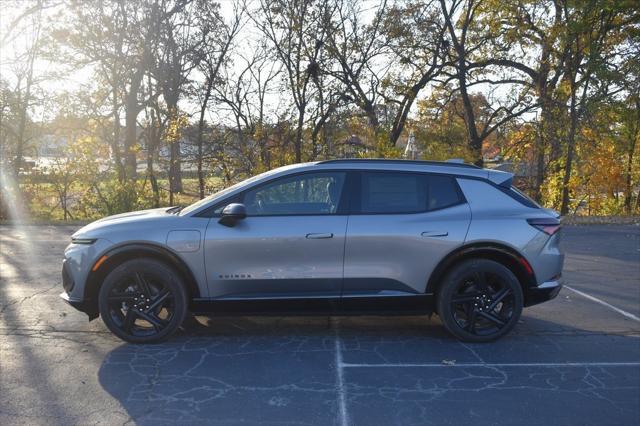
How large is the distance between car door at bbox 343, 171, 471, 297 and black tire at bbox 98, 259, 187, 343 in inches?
61.1

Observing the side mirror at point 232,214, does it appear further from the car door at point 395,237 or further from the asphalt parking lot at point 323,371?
the asphalt parking lot at point 323,371

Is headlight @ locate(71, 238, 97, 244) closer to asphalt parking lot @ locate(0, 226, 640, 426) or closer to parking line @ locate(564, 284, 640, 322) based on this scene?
asphalt parking lot @ locate(0, 226, 640, 426)

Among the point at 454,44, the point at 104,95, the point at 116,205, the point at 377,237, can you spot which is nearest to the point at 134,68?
the point at 104,95

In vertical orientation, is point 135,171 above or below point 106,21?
below

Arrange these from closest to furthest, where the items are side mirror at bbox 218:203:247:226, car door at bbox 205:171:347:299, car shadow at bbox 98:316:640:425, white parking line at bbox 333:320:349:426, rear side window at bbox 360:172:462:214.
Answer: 1. white parking line at bbox 333:320:349:426
2. car shadow at bbox 98:316:640:425
3. side mirror at bbox 218:203:247:226
4. car door at bbox 205:171:347:299
5. rear side window at bbox 360:172:462:214

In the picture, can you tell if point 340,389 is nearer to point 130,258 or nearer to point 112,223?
point 130,258

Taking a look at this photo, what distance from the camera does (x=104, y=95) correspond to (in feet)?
65.7

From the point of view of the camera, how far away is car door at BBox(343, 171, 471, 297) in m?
5.18

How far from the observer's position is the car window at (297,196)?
5270mm

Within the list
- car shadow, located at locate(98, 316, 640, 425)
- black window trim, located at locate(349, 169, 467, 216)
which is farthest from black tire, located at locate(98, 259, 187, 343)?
black window trim, located at locate(349, 169, 467, 216)

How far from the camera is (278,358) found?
494 cm

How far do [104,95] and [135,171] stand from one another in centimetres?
356

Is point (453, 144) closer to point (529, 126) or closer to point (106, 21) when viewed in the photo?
point (529, 126)

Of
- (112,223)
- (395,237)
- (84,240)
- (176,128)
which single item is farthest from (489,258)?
(176,128)
